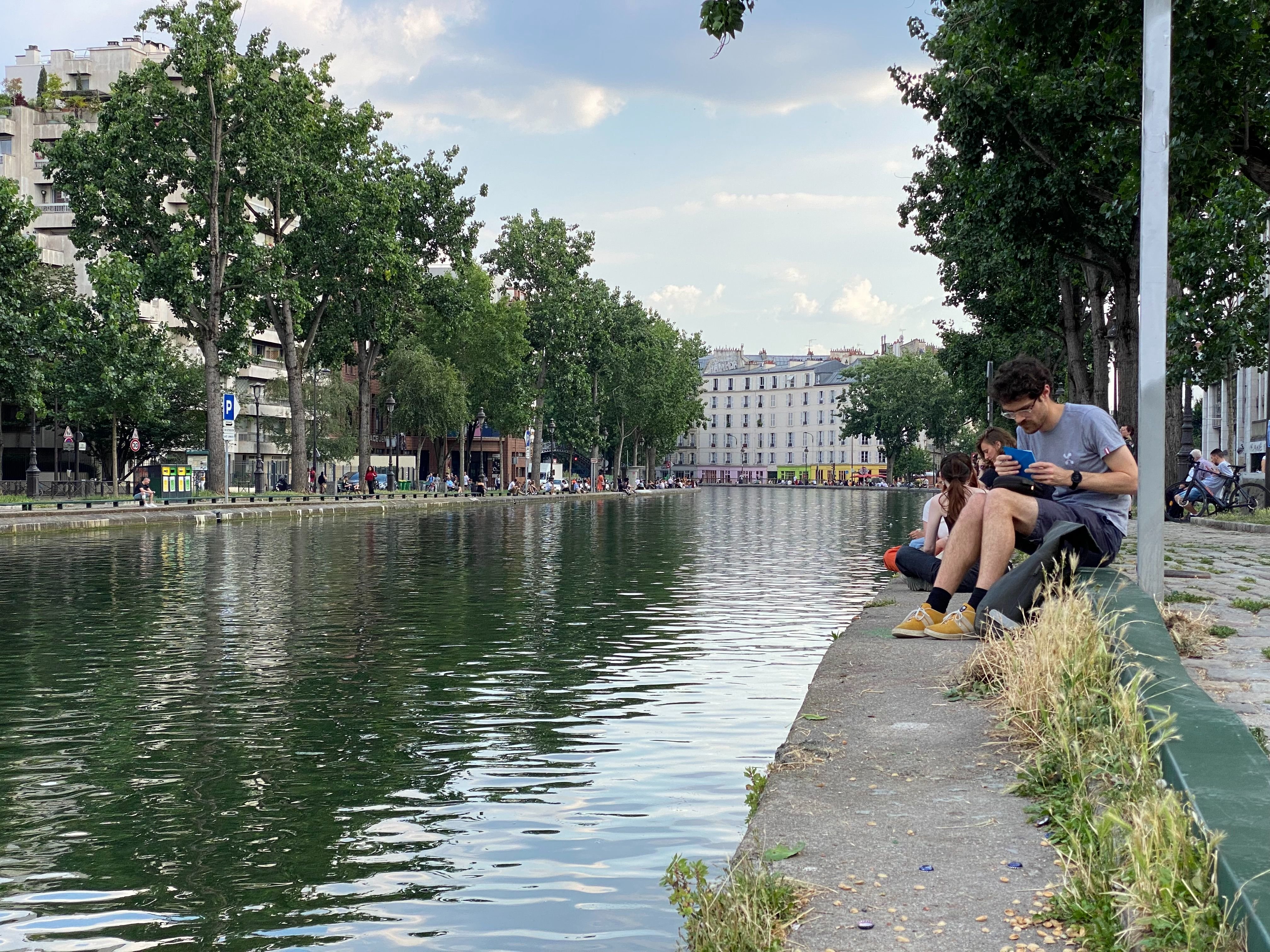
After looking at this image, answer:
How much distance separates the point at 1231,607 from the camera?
1066cm

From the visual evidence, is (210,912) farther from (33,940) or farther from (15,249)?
(15,249)

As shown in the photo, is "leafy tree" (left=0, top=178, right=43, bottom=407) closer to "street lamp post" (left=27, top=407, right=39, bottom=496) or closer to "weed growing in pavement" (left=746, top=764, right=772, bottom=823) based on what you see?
"street lamp post" (left=27, top=407, right=39, bottom=496)

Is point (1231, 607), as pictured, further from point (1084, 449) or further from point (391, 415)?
point (391, 415)

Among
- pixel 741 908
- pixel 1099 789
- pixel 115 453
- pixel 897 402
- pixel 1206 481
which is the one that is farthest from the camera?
pixel 897 402

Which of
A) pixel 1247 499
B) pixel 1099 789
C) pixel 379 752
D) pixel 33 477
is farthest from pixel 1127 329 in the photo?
pixel 33 477

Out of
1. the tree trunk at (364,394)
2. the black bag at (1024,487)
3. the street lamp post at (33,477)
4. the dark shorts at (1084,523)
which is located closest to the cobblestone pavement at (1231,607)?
the dark shorts at (1084,523)

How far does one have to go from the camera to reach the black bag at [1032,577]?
24.1 ft

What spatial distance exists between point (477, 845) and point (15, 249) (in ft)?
129

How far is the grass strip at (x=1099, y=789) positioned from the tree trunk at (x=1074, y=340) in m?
30.0

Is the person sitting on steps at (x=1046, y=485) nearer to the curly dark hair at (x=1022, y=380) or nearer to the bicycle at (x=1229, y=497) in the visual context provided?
the curly dark hair at (x=1022, y=380)

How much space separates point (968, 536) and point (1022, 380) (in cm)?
109

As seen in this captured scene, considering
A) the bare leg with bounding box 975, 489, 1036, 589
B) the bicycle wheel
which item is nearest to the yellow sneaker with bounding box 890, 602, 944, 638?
the bare leg with bounding box 975, 489, 1036, 589

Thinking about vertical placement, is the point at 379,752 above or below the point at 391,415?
below

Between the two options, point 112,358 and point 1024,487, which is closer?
point 1024,487
